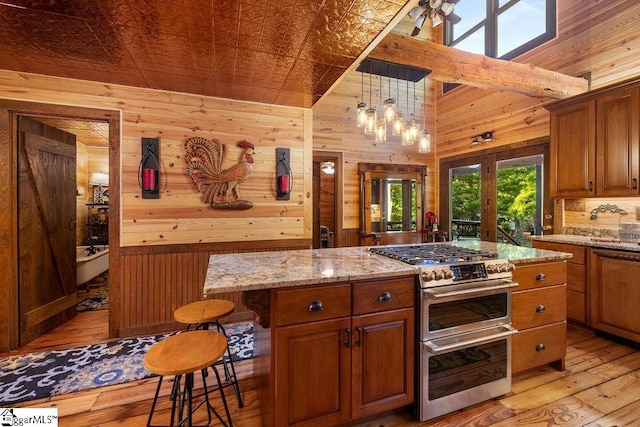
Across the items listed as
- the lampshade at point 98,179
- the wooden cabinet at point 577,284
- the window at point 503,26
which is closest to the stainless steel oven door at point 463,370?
the wooden cabinet at point 577,284

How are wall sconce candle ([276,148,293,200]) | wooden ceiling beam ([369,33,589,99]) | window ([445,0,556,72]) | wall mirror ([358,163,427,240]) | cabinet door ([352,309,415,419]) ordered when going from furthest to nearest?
1. wall mirror ([358,163,427,240])
2. window ([445,0,556,72])
3. wall sconce candle ([276,148,293,200])
4. wooden ceiling beam ([369,33,589,99])
5. cabinet door ([352,309,415,419])

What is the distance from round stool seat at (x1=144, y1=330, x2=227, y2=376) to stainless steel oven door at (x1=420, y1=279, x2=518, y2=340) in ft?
3.96

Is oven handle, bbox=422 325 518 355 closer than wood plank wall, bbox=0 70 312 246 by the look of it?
Yes

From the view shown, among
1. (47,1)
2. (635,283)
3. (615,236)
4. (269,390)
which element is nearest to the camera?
(269,390)

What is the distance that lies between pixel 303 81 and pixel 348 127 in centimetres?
239

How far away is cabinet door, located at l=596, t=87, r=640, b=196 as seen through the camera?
8.95 ft

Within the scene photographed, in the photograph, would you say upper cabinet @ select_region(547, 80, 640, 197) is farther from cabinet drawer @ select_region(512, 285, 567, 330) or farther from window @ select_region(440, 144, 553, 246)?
cabinet drawer @ select_region(512, 285, 567, 330)

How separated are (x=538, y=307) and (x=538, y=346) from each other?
0.30m

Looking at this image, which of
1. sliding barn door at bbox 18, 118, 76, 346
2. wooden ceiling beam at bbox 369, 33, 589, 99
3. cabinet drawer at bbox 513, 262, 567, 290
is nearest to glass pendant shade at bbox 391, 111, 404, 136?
wooden ceiling beam at bbox 369, 33, 589, 99

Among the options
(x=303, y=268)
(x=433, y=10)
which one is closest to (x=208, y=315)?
(x=303, y=268)

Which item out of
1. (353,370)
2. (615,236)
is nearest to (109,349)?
(353,370)

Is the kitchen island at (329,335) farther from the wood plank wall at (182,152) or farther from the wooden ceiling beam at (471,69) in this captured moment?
the wooden ceiling beam at (471,69)

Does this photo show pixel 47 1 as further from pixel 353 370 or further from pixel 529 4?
pixel 529 4

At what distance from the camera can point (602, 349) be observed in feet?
8.52
